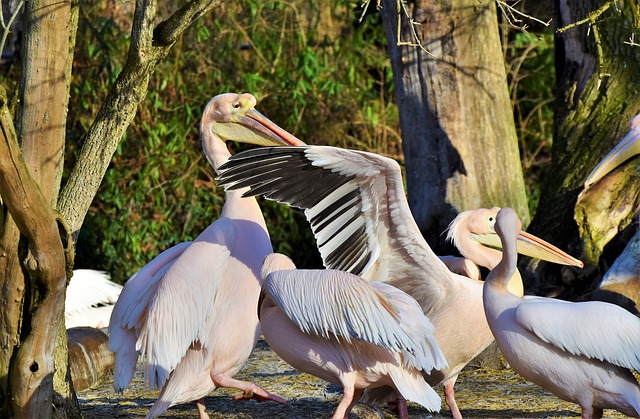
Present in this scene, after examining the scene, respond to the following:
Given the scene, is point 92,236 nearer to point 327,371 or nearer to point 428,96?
point 428,96

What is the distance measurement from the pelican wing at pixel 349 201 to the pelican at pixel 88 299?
300 cm

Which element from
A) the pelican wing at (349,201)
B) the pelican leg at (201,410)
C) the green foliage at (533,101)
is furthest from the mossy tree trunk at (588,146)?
the green foliage at (533,101)

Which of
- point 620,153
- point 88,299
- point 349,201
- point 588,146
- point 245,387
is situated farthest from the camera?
point 88,299

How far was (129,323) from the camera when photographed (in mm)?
4070

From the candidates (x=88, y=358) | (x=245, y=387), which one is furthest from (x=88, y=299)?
(x=245, y=387)

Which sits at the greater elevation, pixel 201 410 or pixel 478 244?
pixel 478 244

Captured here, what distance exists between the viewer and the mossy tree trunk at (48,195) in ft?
11.3

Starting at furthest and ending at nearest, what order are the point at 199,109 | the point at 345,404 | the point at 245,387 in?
the point at 199,109
the point at 245,387
the point at 345,404

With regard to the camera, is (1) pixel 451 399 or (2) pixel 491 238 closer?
(1) pixel 451 399

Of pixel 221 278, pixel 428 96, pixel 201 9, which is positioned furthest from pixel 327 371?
pixel 428 96

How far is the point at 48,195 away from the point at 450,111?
2946mm

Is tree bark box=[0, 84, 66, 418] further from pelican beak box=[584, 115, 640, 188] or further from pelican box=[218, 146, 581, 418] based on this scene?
pelican beak box=[584, 115, 640, 188]

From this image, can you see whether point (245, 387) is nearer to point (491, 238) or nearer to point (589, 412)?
point (589, 412)

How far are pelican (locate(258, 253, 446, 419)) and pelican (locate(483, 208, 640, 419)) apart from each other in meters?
0.35
